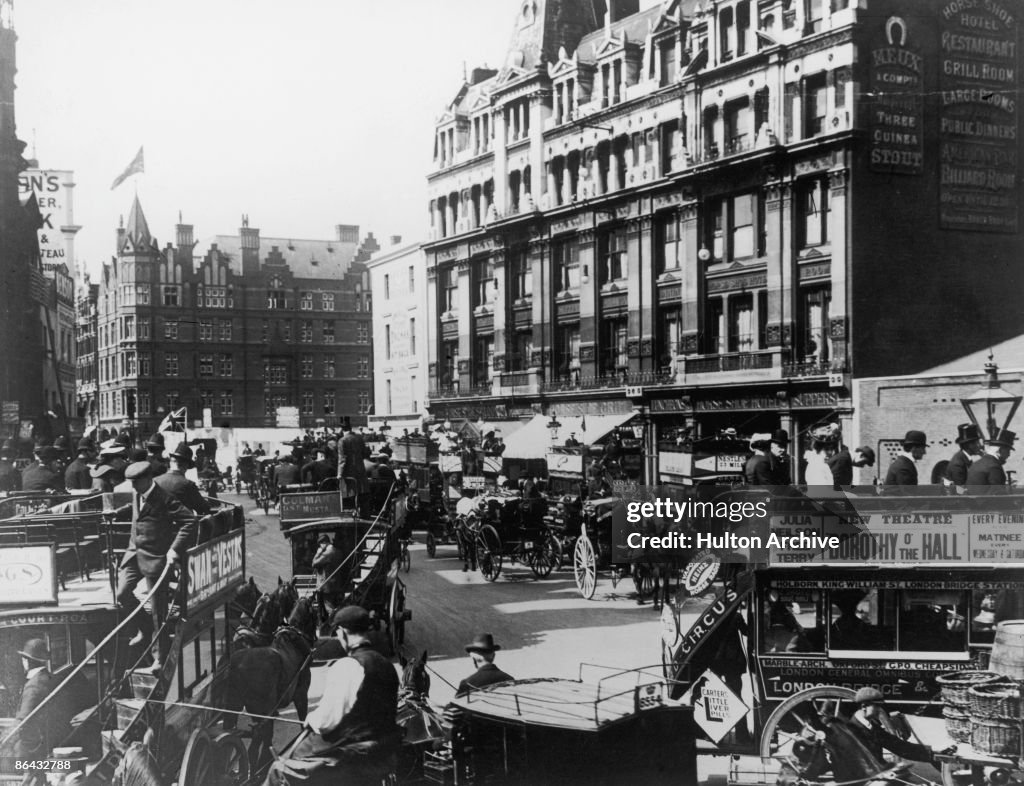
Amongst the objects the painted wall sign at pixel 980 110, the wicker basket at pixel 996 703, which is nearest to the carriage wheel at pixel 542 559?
the wicker basket at pixel 996 703

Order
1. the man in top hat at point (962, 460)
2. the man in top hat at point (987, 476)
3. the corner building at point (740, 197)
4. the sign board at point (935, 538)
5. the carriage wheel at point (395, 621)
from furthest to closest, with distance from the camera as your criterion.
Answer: the corner building at point (740, 197) → the carriage wheel at point (395, 621) → the man in top hat at point (962, 460) → the man in top hat at point (987, 476) → the sign board at point (935, 538)

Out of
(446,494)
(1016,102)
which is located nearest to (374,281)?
(446,494)

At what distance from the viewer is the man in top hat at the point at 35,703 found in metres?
6.12

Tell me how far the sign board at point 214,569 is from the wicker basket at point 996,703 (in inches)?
231

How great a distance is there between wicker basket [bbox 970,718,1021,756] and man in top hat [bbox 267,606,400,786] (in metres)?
4.24

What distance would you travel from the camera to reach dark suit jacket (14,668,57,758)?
20.1 ft

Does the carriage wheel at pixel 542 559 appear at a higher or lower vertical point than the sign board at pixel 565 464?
lower

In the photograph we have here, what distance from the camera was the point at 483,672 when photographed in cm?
723

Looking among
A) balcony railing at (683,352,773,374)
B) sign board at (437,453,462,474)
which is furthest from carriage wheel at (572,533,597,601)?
balcony railing at (683,352,773,374)

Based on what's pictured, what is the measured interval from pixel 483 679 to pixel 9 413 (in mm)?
13669

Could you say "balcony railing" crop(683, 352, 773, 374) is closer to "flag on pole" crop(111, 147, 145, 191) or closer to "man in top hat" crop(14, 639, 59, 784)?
"flag on pole" crop(111, 147, 145, 191)

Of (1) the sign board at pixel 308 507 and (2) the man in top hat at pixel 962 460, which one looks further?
(1) the sign board at pixel 308 507

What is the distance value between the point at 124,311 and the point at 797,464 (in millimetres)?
14561

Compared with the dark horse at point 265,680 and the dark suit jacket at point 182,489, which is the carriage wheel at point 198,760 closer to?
the dark horse at point 265,680
